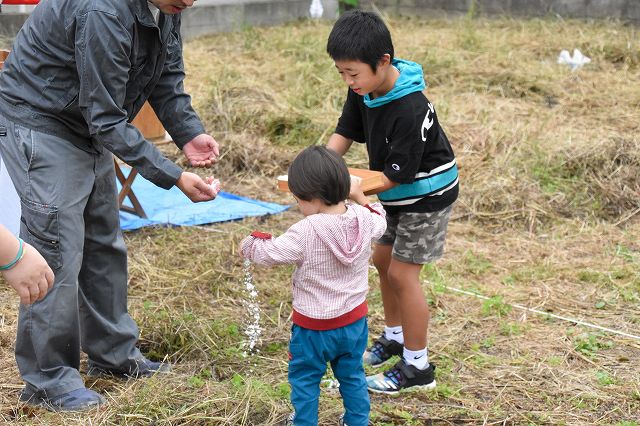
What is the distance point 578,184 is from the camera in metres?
6.09

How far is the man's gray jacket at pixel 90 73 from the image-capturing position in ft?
9.62

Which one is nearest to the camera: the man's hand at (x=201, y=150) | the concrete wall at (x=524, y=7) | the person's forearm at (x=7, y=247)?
the person's forearm at (x=7, y=247)

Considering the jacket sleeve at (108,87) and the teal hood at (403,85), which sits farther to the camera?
the teal hood at (403,85)

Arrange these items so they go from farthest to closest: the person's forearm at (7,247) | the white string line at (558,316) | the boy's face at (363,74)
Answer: the white string line at (558,316), the boy's face at (363,74), the person's forearm at (7,247)

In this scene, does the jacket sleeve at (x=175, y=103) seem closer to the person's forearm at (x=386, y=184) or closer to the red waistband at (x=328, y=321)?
the person's forearm at (x=386, y=184)

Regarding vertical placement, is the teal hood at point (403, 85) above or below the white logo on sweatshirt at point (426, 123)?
above

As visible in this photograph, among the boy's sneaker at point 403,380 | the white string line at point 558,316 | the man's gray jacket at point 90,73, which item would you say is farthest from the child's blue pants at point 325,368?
the white string line at point 558,316

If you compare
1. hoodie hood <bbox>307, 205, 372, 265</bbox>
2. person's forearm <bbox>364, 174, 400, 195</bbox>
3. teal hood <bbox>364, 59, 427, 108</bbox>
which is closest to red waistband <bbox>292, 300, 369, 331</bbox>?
hoodie hood <bbox>307, 205, 372, 265</bbox>

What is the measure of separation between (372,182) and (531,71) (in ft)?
20.5

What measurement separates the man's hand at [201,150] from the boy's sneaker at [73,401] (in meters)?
0.97

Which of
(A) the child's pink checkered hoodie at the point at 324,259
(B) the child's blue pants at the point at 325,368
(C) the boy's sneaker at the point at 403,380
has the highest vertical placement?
(A) the child's pink checkered hoodie at the point at 324,259

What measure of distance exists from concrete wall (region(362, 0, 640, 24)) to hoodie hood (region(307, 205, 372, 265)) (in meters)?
9.43

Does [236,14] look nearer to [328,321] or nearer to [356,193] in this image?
[356,193]

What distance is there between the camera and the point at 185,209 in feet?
19.9
